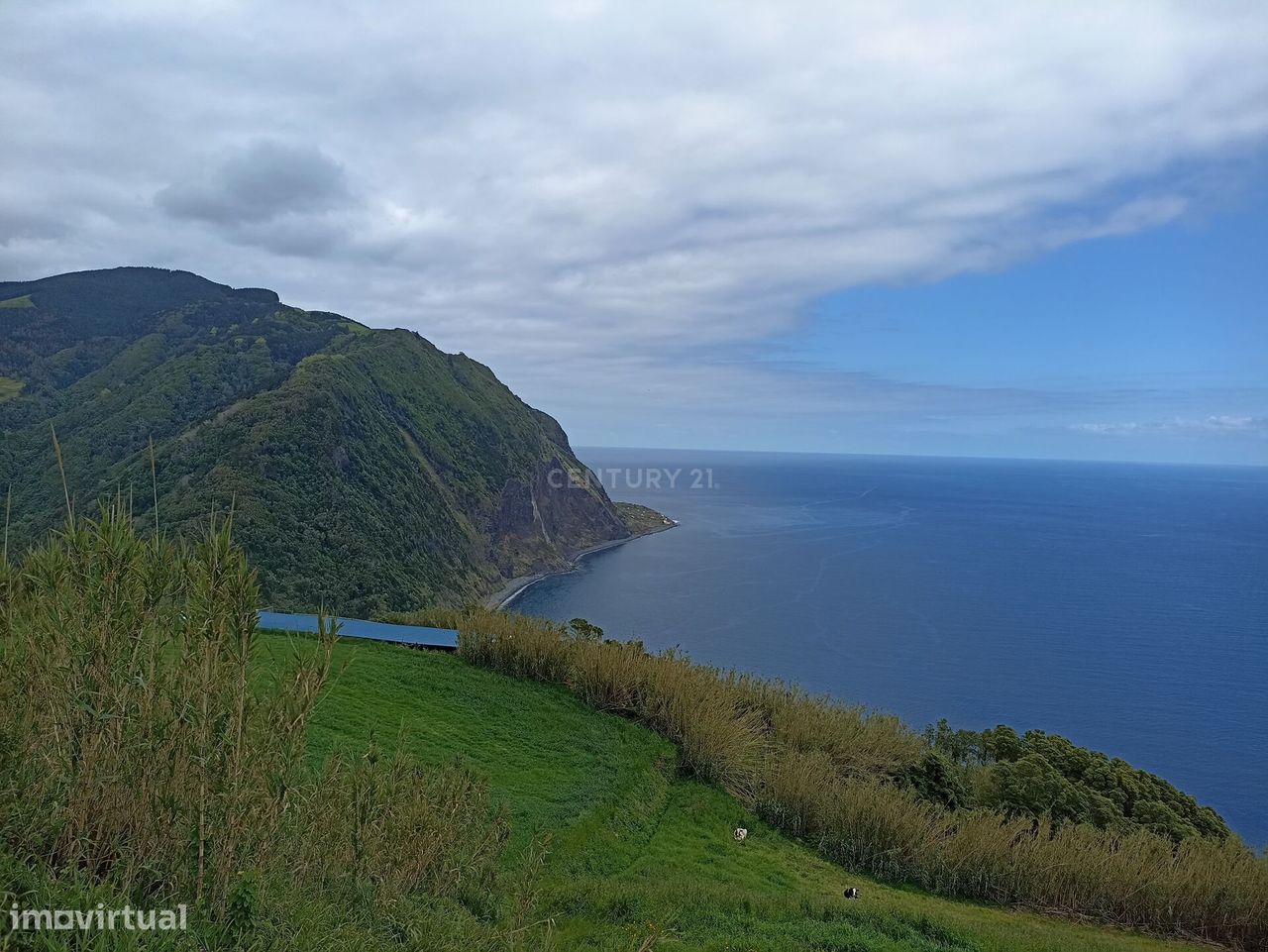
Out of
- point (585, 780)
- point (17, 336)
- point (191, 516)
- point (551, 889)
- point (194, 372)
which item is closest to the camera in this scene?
point (551, 889)

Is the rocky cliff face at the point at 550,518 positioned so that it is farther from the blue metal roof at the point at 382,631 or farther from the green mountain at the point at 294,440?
the blue metal roof at the point at 382,631

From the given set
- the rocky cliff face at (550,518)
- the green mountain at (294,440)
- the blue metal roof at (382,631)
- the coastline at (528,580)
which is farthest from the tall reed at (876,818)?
the rocky cliff face at (550,518)

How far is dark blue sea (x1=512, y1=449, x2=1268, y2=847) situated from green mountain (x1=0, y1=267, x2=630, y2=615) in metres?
12.7

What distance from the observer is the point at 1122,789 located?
652 inches

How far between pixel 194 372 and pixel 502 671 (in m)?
88.9

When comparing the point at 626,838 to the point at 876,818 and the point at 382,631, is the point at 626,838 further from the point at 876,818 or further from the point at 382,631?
the point at 382,631

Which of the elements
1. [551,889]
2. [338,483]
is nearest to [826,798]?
[551,889]

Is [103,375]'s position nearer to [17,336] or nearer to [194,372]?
[194,372]

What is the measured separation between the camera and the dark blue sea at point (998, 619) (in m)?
42.9

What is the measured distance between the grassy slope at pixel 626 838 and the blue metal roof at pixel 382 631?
1.17 m

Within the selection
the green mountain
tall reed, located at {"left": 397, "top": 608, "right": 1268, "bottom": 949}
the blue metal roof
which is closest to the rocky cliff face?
the green mountain

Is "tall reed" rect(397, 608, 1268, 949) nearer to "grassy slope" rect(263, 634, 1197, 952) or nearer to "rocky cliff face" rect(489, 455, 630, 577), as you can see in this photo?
"grassy slope" rect(263, 634, 1197, 952)

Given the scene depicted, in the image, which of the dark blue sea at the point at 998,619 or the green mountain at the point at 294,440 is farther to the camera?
the green mountain at the point at 294,440

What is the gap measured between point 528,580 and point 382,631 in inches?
2533
